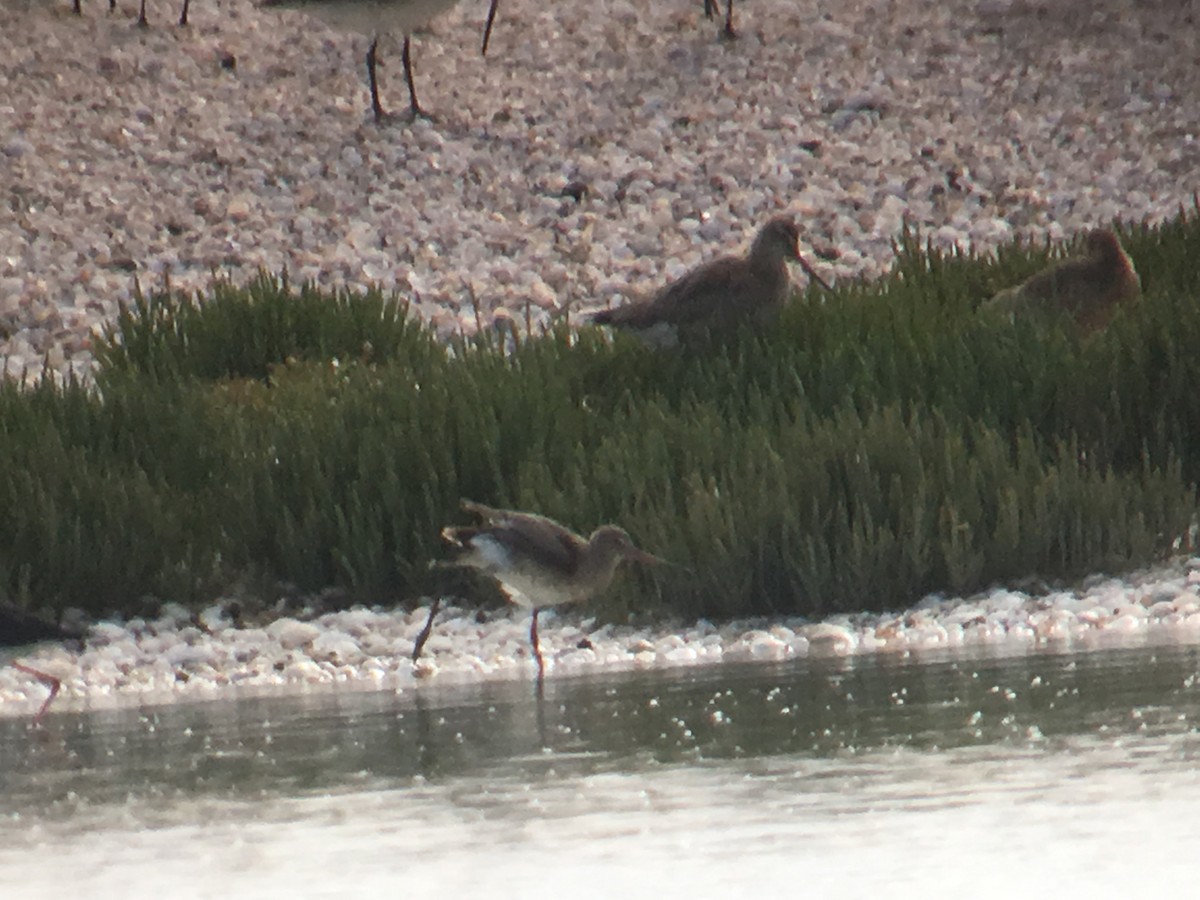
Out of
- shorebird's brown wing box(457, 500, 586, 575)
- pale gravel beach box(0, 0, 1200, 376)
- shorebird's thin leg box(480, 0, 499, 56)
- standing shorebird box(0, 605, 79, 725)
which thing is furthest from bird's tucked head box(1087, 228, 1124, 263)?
shorebird's thin leg box(480, 0, 499, 56)

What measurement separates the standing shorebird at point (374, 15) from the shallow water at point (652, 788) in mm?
13364

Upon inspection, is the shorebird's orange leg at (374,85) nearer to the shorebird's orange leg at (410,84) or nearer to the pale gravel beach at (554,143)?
the shorebird's orange leg at (410,84)

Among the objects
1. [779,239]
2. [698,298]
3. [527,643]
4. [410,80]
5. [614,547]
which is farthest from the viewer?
[410,80]

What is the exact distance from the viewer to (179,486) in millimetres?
10086

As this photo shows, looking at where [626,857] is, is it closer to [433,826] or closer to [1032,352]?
[433,826]

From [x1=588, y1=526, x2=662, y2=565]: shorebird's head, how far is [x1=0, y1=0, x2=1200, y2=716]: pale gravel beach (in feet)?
19.3

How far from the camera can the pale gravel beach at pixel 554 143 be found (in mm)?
16750

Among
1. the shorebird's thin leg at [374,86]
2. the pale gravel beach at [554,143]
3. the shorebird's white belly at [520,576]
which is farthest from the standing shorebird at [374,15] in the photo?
the shorebird's white belly at [520,576]

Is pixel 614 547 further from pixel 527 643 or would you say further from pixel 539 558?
pixel 527 643

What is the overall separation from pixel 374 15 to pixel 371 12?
0.14 ft

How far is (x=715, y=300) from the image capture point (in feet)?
36.7

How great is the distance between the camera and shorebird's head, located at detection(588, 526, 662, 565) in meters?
8.12

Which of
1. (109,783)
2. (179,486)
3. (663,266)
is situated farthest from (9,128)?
(109,783)

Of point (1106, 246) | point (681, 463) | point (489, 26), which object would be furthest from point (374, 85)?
point (681, 463)
